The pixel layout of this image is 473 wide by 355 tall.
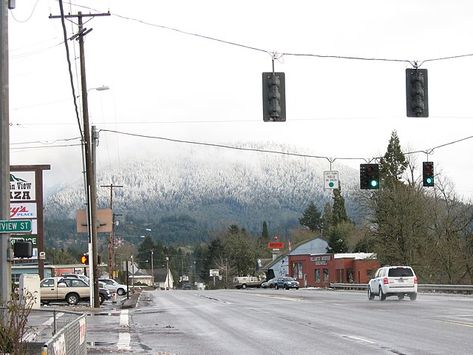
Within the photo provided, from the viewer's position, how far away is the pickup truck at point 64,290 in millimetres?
45844

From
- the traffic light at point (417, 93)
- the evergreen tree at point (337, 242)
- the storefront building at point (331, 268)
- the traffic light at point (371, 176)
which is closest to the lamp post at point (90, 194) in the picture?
the traffic light at point (371, 176)

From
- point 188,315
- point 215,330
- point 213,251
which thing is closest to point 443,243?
point 188,315

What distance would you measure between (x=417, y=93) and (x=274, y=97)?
4.27 metres

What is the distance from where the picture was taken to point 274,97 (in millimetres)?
23500

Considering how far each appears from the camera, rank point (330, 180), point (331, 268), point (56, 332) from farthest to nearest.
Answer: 1. point (331, 268)
2. point (330, 180)
3. point (56, 332)

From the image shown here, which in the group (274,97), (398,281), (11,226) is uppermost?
(274,97)

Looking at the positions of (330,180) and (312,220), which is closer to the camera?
(330,180)

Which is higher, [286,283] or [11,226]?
[11,226]

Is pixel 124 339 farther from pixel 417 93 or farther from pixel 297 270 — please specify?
pixel 297 270

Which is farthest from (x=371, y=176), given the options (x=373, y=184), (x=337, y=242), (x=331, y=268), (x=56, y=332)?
(x=337, y=242)

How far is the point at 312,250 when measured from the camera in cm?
12938

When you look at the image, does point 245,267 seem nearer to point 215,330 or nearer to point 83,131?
point 83,131

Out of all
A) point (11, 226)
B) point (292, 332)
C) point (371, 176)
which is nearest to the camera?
point (11, 226)

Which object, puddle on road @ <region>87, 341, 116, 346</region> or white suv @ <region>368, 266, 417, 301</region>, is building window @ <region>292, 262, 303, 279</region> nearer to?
white suv @ <region>368, 266, 417, 301</region>
